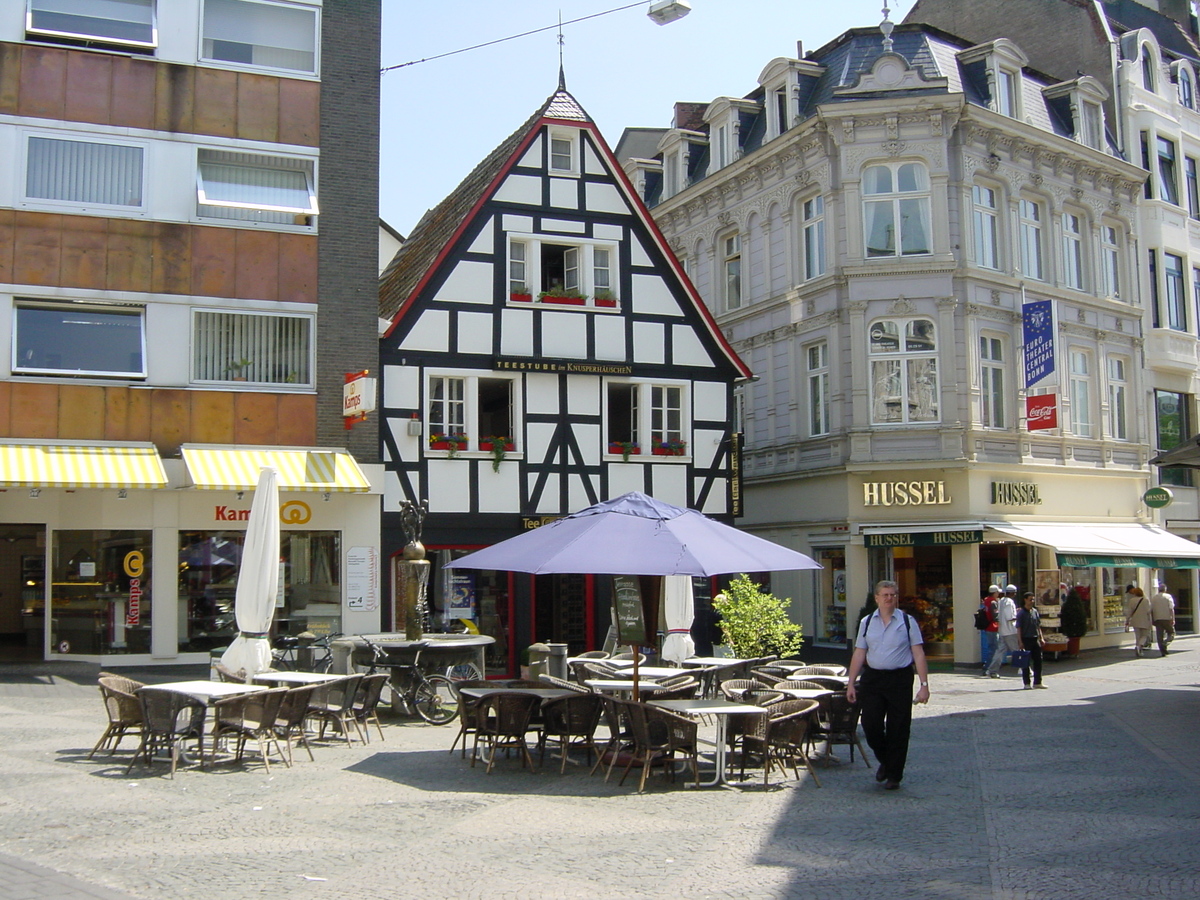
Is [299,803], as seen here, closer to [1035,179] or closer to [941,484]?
[941,484]

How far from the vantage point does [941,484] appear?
25.1m

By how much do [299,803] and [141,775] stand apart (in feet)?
6.60

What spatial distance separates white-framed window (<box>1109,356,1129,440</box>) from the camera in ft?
96.3

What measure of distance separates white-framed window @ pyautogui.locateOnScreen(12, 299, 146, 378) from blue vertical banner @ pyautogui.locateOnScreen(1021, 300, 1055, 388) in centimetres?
1769

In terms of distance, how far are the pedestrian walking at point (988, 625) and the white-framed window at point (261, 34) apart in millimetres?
15497

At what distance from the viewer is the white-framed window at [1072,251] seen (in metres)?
28.5

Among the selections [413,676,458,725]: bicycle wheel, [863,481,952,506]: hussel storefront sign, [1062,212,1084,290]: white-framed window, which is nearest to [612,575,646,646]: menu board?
[413,676,458,725]: bicycle wheel

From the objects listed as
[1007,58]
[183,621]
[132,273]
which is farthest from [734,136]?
[183,621]

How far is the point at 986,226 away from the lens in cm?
2662

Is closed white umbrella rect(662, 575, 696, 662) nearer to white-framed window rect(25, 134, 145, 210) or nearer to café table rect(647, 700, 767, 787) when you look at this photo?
café table rect(647, 700, 767, 787)

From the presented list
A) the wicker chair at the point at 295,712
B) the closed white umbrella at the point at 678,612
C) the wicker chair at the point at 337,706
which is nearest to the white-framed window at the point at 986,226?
the closed white umbrella at the point at 678,612

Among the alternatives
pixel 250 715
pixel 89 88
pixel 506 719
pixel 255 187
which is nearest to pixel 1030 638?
pixel 506 719

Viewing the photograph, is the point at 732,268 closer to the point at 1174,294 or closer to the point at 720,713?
the point at 1174,294

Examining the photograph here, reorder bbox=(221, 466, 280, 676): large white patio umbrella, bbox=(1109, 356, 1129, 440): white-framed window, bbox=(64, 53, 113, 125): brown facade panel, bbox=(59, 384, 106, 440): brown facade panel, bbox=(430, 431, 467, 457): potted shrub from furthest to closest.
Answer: bbox=(1109, 356, 1129, 440): white-framed window < bbox=(430, 431, 467, 457): potted shrub < bbox=(64, 53, 113, 125): brown facade panel < bbox=(59, 384, 106, 440): brown facade panel < bbox=(221, 466, 280, 676): large white patio umbrella
